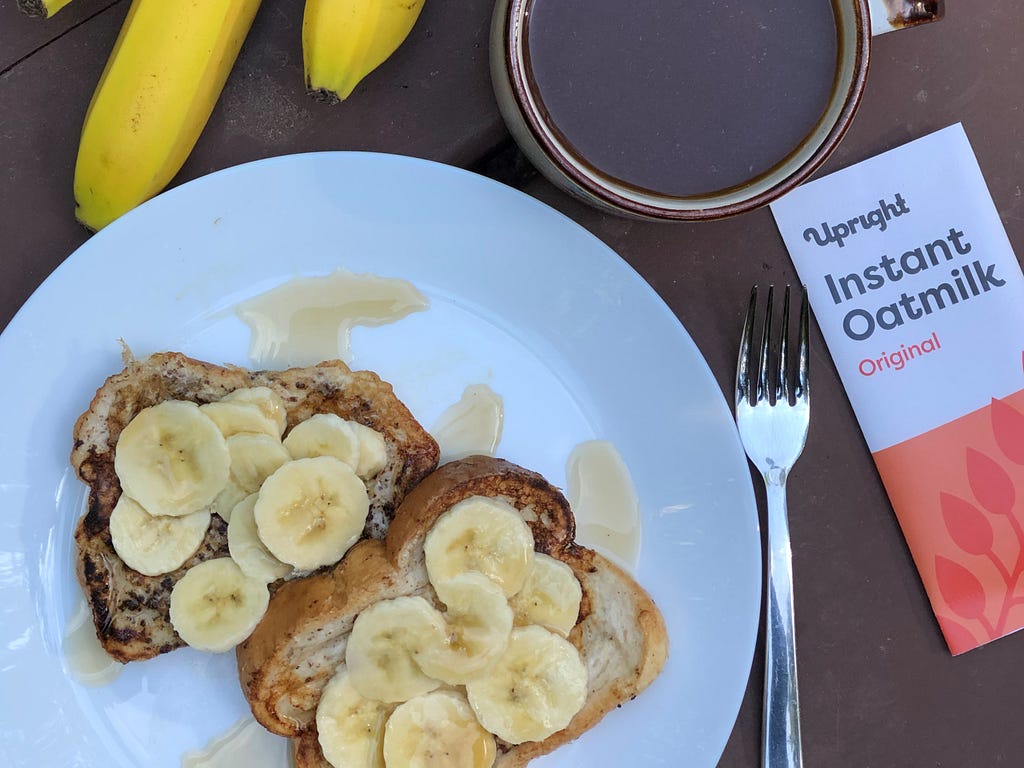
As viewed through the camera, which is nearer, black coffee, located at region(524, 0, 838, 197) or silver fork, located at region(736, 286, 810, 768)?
black coffee, located at region(524, 0, 838, 197)

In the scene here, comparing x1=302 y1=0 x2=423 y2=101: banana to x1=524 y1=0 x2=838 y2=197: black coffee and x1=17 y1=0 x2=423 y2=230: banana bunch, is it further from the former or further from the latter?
x1=524 y1=0 x2=838 y2=197: black coffee

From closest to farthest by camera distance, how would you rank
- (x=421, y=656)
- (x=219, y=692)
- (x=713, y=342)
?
(x=421, y=656) < (x=219, y=692) < (x=713, y=342)

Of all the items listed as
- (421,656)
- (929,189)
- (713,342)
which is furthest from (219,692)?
(929,189)

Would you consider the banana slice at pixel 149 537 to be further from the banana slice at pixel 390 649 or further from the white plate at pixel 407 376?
the banana slice at pixel 390 649

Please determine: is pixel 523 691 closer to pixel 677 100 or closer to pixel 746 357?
pixel 746 357

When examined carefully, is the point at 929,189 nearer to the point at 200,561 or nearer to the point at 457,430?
the point at 457,430

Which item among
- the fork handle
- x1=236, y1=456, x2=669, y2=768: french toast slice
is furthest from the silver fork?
x1=236, y1=456, x2=669, y2=768: french toast slice

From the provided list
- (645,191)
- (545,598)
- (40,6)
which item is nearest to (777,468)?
(545,598)
